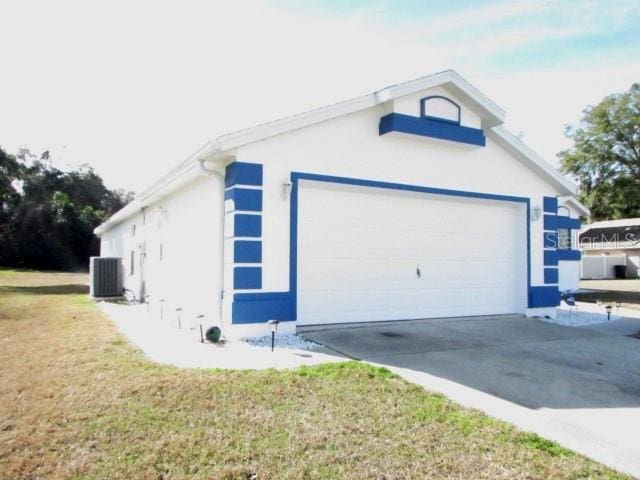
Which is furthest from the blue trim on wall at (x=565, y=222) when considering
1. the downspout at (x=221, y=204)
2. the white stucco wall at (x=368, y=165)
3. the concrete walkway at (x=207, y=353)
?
the downspout at (x=221, y=204)

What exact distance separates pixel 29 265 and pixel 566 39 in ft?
125

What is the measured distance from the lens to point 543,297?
10.4 m

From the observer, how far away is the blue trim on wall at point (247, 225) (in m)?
7.21

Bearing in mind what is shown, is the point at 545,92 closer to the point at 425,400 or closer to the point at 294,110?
the point at 294,110

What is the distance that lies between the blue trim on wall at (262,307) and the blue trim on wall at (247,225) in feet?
3.11

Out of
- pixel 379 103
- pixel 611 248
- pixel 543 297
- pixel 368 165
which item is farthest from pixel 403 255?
pixel 611 248

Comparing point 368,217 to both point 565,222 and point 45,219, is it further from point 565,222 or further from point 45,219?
point 45,219

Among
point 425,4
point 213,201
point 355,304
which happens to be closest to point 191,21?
point 213,201

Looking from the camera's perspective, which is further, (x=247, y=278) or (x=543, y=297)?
(x=543, y=297)

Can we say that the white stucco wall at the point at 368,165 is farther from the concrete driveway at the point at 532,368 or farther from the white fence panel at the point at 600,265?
the white fence panel at the point at 600,265

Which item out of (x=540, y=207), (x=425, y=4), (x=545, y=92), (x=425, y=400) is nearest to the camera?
(x=425, y=400)

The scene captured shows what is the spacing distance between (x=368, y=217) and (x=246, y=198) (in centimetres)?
253

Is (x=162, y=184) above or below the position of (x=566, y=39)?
below

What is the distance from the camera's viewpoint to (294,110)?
7898mm
